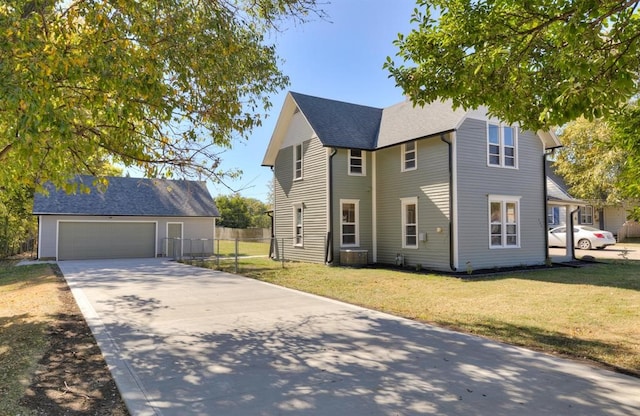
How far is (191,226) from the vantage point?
2553 centimetres

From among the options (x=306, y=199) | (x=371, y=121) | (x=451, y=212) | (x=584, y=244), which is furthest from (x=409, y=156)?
(x=584, y=244)

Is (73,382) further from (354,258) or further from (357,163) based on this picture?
(357,163)

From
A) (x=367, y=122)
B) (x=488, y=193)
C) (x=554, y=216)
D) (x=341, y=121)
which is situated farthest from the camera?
(x=554, y=216)

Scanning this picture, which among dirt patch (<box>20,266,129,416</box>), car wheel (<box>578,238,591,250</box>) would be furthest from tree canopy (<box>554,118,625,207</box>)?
dirt patch (<box>20,266,129,416</box>)

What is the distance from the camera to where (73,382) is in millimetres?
4469

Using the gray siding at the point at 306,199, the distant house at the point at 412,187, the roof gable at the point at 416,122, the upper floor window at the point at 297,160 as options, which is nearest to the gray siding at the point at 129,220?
the gray siding at the point at 306,199

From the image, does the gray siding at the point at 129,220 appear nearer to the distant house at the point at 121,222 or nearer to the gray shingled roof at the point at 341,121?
the distant house at the point at 121,222

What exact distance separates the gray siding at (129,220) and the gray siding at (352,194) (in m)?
Result: 12.1

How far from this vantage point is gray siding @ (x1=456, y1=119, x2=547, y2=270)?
1428 cm

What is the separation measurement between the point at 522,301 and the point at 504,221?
6.98 meters

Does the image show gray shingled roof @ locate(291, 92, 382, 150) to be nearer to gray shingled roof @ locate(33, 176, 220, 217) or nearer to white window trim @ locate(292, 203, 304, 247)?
white window trim @ locate(292, 203, 304, 247)

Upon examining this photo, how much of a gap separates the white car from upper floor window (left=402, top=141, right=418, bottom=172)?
1263 cm

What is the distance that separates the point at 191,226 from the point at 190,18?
20234 millimetres

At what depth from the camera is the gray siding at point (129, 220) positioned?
21703mm
